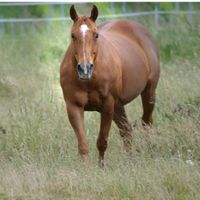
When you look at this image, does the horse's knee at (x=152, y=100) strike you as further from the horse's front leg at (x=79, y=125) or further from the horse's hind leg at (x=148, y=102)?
the horse's front leg at (x=79, y=125)

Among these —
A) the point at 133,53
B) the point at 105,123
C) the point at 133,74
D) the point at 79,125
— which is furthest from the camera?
the point at 133,53

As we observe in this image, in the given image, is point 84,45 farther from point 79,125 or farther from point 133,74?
point 133,74

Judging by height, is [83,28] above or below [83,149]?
above

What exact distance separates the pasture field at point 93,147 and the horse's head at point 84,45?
888 mm

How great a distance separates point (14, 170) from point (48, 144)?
3.60 feet

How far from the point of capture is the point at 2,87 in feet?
Result: 44.8

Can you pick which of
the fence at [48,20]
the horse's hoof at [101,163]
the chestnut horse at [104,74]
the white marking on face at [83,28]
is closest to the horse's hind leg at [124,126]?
the chestnut horse at [104,74]

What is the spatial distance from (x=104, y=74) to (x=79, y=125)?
0.57 metres

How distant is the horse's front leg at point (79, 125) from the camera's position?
9320mm

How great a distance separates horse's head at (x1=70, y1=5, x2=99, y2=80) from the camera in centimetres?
886

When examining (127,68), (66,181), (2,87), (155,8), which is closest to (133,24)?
(127,68)

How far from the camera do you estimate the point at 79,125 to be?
9.41 meters

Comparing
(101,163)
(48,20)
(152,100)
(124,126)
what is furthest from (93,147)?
(48,20)

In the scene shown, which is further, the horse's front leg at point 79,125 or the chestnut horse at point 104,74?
the horse's front leg at point 79,125
